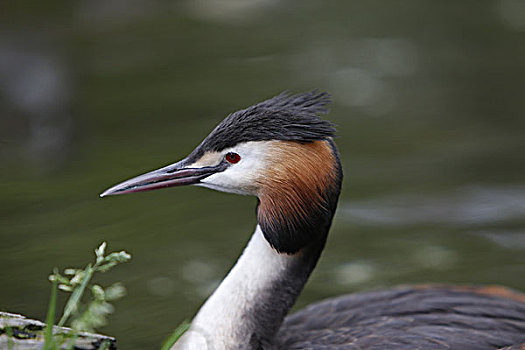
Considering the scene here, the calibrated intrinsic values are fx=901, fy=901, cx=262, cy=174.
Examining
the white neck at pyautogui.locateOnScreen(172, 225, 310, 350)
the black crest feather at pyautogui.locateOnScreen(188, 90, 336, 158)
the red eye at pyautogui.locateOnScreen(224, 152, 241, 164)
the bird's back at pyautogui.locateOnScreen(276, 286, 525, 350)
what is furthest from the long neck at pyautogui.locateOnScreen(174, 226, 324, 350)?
the black crest feather at pyautogui.locateOnScreen(188, 90, 336, 158)

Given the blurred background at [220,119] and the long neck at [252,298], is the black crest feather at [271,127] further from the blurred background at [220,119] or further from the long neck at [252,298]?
the blurred background at [220,119]

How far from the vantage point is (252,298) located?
163 inches

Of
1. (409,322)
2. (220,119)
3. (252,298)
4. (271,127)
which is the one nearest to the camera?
(271,127)

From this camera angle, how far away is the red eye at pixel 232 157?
3.95 metres

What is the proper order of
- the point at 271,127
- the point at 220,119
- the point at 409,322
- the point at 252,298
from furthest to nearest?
1. the point at 220,119
2. the point at 409,322
3. the point at 252,298
4. the point at 271,127

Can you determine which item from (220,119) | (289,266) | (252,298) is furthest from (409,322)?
(220,119)

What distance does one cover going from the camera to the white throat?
4.12m

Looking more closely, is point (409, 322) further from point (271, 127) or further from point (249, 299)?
point (271, 127)

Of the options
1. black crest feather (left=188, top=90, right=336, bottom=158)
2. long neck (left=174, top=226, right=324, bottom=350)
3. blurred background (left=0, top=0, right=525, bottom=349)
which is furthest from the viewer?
blurred background (left=0, top=0, right=525, bottom=349)

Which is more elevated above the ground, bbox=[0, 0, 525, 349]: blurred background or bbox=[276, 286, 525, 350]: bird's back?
bbox=[0, 0, 525, 349]: blurred background

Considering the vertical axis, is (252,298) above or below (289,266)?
below

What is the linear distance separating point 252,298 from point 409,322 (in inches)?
30.9

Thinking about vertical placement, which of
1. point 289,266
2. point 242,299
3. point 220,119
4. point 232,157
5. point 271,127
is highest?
point 220,119

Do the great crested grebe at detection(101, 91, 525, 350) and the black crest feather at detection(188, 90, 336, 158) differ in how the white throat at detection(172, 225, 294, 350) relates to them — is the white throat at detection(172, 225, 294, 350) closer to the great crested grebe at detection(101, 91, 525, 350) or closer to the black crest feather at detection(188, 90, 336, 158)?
the great crested grebe at detection(101, 91, 525, 350)
